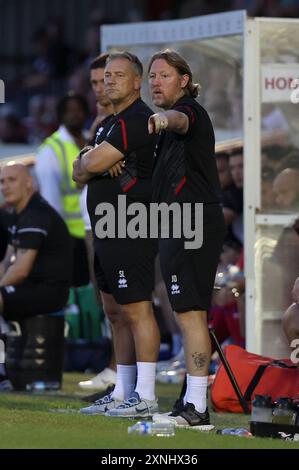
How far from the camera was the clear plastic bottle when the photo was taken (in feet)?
25.3

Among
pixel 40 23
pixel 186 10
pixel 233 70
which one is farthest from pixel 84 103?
pixel 40 23

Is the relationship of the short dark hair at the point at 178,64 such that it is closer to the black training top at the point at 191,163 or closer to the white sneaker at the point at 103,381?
the black training top at the point at 191,163

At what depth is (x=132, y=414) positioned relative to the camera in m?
8.31

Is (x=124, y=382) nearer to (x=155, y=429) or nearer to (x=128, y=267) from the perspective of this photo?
(x=128, y=267)

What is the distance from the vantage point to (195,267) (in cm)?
789

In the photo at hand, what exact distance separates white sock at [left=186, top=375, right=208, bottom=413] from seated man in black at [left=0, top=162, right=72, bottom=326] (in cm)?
277

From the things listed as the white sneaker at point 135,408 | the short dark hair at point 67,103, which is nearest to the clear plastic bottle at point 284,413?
the white sneaker at point 135,408

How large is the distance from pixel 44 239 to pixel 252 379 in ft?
7.41

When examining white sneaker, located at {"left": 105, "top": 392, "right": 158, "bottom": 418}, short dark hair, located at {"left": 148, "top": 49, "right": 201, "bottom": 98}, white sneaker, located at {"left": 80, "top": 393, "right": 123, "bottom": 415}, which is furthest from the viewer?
white sneaker, located at {"left": 80, "top": 393, "right": 123, "bottom": 415}

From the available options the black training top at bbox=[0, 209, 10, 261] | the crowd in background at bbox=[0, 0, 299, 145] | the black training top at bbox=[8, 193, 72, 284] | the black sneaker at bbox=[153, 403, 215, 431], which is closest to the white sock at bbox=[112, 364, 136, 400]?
the black sneaker at bbox=[153, 403, 215, 431]

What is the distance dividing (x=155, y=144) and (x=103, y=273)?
3.06 ft

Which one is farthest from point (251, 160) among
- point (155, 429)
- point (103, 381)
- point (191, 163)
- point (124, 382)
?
point (155, 429)

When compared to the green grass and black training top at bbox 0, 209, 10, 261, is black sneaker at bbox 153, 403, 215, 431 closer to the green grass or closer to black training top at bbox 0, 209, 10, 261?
the green grass

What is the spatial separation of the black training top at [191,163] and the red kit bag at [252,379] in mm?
1487
